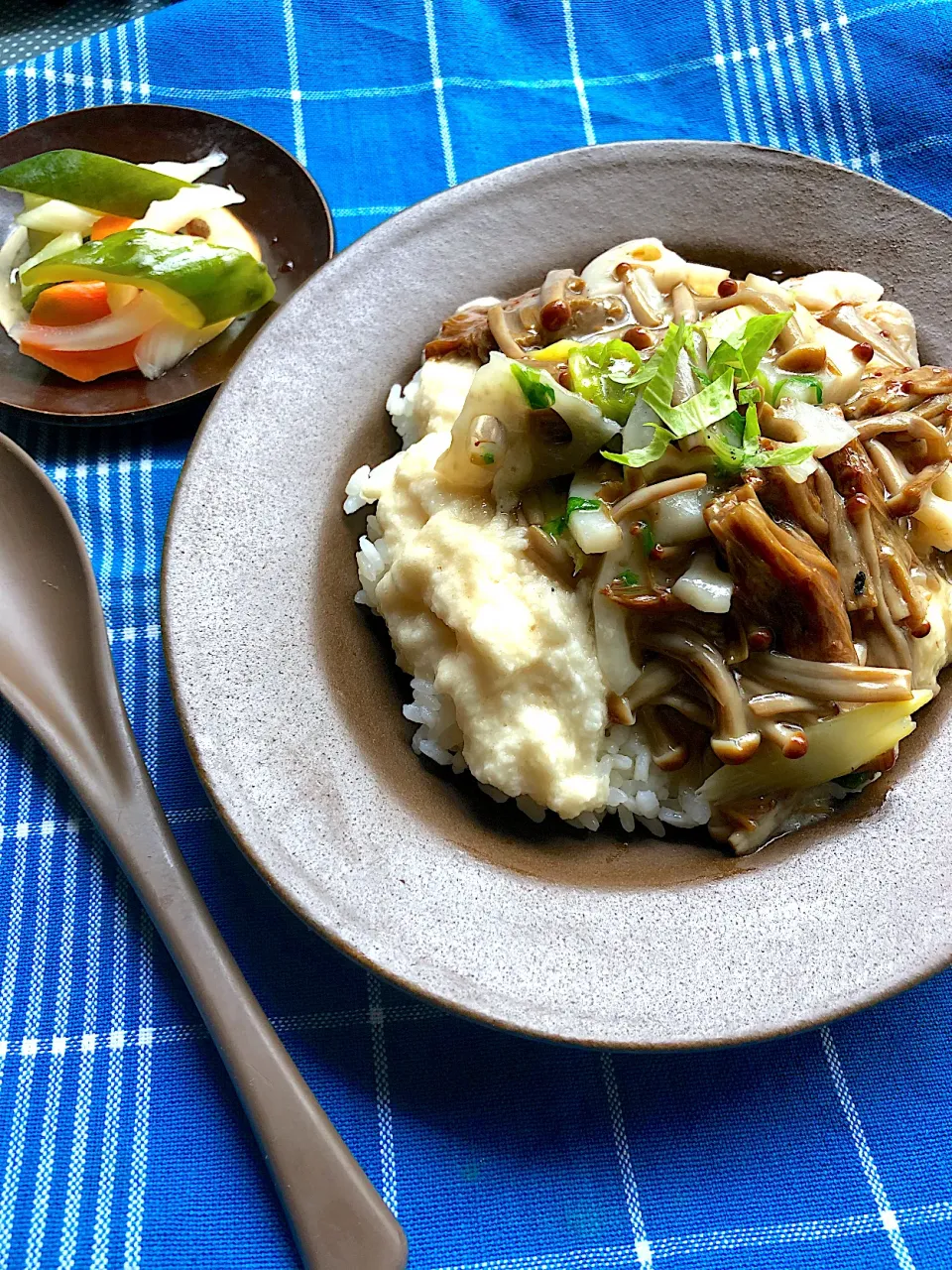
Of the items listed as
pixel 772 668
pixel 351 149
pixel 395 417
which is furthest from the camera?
pixel 351 149

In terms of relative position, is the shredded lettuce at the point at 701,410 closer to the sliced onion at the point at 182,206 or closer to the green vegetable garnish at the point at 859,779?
the green vegetable garnish at the point at 859,779

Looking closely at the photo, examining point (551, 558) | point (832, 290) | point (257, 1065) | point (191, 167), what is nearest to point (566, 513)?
point (551, 558)

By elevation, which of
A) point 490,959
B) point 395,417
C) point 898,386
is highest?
point 898,386

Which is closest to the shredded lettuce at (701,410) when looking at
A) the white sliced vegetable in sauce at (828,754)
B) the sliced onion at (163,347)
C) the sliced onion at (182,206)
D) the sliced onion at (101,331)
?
the white sliced vegetable in sauce at (828,754)

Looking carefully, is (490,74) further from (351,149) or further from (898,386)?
(898,386)

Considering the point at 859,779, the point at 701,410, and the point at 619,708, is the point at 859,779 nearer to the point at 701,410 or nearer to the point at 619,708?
the point at 619,708

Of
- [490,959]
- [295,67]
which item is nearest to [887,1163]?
[490,959]
